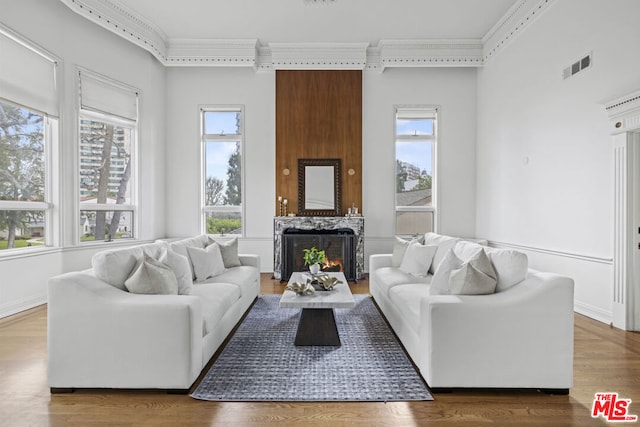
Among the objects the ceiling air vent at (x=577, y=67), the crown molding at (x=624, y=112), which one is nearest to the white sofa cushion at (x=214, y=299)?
the crown molding at (x=624, y=112)

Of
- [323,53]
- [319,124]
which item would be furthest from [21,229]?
[323,53]

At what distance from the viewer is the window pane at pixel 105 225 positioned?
5520mm

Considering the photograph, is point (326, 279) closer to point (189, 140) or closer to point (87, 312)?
point (87, 312)

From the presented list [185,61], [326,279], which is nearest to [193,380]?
[326,279]

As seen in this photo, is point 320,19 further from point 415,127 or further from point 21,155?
point 21,155

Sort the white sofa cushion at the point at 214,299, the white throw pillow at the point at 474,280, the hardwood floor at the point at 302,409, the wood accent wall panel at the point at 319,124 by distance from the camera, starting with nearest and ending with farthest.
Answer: the hardwood floor at the point at 302,409 < the white throw pillow at the point at 474,280 < the white sofa cushion at the point at 214,299 < the wood accent wall panel at the point at 319,124

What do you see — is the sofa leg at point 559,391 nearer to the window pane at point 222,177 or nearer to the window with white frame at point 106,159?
the window pane at point 222,177

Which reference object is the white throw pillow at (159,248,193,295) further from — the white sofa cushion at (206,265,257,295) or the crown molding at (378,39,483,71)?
the crown molding at (378,39,483,71)

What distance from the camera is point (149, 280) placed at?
2.64 metres

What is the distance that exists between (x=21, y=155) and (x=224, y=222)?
319cm

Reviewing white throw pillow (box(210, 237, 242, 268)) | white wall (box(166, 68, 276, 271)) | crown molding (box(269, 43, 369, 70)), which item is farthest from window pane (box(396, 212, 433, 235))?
white throw pillow (box(210, 237, 242, 268))

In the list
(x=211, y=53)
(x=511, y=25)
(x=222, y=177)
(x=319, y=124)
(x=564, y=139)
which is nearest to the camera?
(x=564, y=139)

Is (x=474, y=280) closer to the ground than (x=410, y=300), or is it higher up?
higher up

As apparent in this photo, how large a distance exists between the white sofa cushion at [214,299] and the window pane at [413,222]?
13.1 feet
